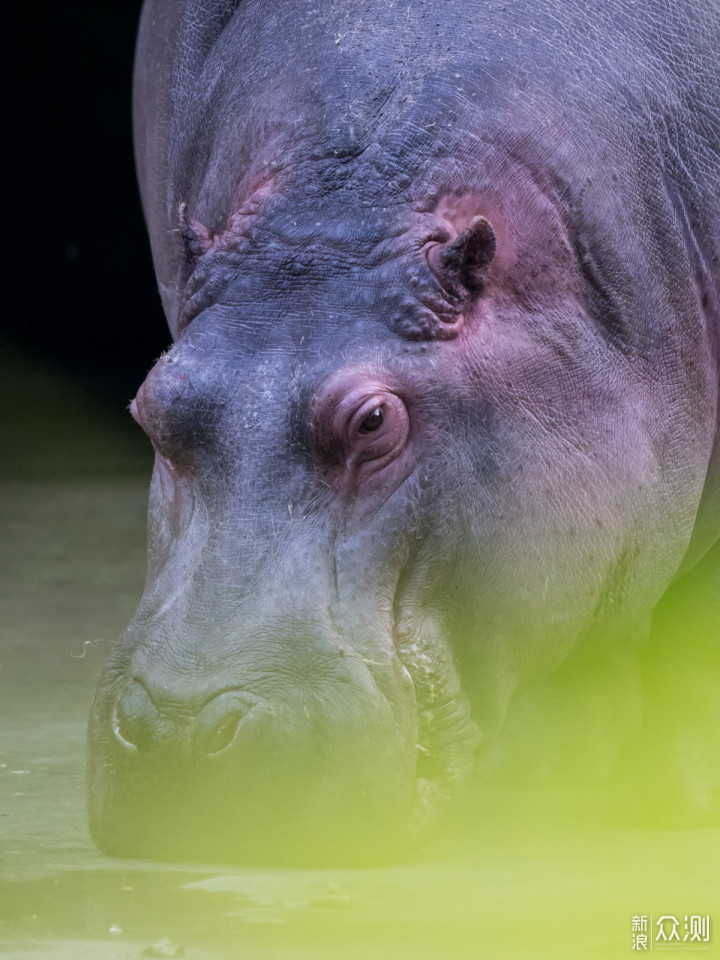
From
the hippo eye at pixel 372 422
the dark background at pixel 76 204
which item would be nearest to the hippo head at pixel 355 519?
the hippo eye at pixel 372 422

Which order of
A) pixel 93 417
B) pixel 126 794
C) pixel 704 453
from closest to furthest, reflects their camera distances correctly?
pixel 126 794
pixel 704 453
pixel 93 417

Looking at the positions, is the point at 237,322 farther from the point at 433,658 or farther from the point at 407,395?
the point at 433,658

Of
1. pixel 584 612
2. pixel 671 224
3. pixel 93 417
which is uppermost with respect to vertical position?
pixel 671 224

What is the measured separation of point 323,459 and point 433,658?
1.35 feet

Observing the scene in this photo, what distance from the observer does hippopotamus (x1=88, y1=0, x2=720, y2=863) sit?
122 inches

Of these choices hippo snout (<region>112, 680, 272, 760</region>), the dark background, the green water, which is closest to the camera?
the green water

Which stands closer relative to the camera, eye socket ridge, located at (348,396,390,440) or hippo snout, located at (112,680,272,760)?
hippo snout, located at (112,680,272,760)

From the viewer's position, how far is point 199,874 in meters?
3.20

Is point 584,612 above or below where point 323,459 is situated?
below

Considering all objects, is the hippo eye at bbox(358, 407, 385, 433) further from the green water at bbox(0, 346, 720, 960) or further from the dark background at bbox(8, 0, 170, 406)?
the dark background at bbox(8, 0, 170, 406)

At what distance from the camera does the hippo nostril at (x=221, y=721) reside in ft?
9.91

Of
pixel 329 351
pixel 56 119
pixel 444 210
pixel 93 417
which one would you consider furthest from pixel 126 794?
pixel 56 119

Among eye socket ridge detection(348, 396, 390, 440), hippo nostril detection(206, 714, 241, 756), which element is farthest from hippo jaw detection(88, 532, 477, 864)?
eye socket ridge detection(348, 396, 390, 440)

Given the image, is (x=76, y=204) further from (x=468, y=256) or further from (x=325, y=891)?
(x=325, y=891)
